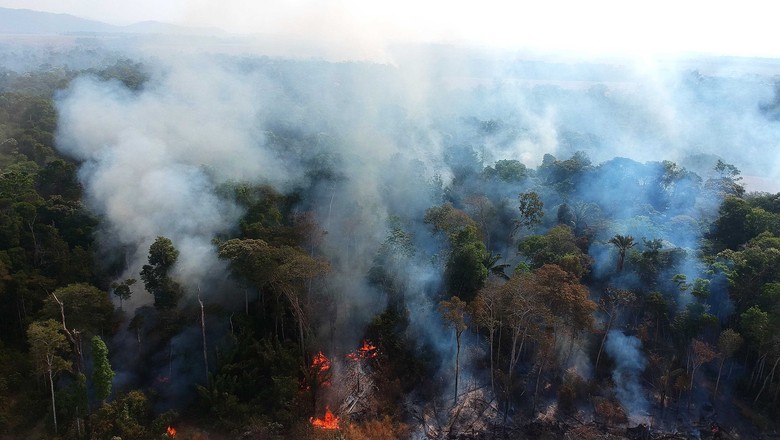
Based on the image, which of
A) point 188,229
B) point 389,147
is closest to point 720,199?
point 389,147

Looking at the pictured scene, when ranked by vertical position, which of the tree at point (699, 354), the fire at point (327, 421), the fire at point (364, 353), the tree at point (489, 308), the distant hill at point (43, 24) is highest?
the distant hill at point (43, 24)

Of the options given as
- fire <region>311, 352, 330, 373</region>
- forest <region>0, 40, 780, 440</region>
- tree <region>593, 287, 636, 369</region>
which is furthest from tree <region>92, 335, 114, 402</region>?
tree <region>593, 287, 636, 369</region>

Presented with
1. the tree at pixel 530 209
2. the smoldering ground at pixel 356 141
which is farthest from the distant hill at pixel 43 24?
the tree at pixel 530 209

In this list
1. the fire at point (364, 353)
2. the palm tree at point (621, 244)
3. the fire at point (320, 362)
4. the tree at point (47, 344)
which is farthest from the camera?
the palm tree at point (621, 244)

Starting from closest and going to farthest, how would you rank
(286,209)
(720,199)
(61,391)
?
(61,391), (286,209), (720,199)

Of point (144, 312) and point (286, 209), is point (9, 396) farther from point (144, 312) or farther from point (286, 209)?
point (286, 209)

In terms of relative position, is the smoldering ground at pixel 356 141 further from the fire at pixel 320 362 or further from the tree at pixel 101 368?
the tree at pixel 101 368
